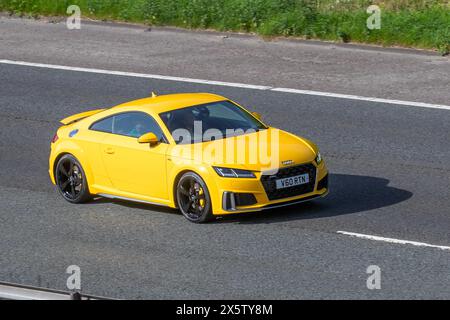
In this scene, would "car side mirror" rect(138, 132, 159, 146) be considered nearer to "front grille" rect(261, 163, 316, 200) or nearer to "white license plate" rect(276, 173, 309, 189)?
"front grille" rect(261, 163, 316, 200)

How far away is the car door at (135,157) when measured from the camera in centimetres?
1412

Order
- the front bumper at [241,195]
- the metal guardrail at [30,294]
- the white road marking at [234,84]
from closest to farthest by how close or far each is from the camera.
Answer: the metal guardrail at [30,294] < the front bumper at [241,195] < the white road marking at [234,84]

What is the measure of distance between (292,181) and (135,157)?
202 cm

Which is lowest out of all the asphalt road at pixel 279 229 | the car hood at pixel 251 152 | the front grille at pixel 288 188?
the asphalt road at pixel 279 229

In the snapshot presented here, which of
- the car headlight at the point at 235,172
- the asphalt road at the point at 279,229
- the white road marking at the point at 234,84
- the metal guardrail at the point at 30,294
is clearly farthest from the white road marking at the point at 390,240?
the white road marking at the point at 234,84

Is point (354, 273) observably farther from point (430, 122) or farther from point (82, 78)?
point (82, 78)

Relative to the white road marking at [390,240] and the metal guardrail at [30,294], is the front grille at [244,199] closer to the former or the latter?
the white road marking at [390,240]

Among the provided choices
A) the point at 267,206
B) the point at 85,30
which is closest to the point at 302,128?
the point at 267,206

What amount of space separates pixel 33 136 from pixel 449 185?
22.0 feet

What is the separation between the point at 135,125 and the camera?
48.2 ft

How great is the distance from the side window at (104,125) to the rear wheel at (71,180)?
19.1 inches

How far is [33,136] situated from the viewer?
18.3m

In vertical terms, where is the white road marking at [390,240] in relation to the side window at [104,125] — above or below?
below

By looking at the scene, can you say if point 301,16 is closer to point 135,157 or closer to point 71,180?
point 71,180
